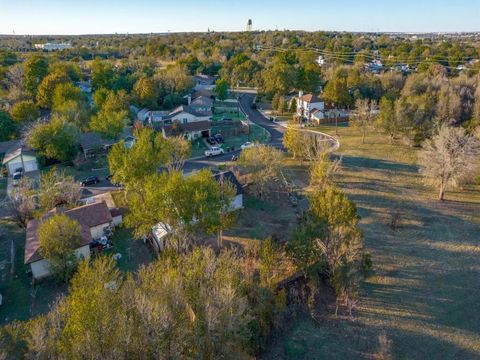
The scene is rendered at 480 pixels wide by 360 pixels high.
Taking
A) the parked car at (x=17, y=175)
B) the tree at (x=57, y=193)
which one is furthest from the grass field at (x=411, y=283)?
the parked car at (x=17, y=175)

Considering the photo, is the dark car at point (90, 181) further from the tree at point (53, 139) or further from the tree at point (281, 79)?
the tree at point (281, 79)

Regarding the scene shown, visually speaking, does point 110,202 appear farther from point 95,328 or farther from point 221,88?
point 221,88

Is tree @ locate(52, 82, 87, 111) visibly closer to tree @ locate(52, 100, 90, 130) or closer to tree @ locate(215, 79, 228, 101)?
tree @ locate(52, 100, 90, 130)

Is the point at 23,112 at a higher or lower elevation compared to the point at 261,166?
higher

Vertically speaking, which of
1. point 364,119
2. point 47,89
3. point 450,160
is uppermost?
point 47,89

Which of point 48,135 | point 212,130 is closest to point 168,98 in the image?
point 212,130

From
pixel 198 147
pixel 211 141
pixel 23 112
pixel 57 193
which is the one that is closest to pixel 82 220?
pixel 57 193
